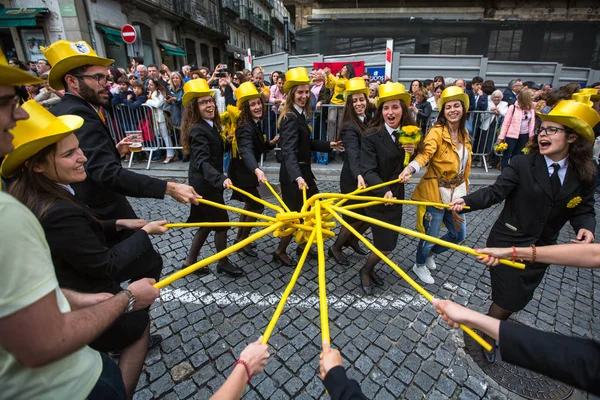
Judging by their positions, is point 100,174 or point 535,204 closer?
point 100,174

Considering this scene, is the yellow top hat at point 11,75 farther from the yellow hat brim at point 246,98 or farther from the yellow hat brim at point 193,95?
the yellow hat brim at point 246,98

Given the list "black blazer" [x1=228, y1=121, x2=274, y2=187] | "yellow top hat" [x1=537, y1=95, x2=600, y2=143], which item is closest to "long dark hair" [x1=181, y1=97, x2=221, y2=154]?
"black blazer" [x1=228, y1=121, x2=274, y2=187]

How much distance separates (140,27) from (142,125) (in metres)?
17.6

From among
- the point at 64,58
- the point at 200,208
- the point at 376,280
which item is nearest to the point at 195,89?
the point at 64,58

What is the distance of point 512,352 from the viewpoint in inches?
57.7

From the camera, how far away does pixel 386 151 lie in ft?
11.6

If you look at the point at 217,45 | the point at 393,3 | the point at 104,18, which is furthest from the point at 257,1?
the point at 104,18

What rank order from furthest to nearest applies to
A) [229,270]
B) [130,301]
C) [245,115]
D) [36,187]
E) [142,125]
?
[142,125] < [245,115] < [229,270] < [36,187] < [130,301]

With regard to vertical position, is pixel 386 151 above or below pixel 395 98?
below

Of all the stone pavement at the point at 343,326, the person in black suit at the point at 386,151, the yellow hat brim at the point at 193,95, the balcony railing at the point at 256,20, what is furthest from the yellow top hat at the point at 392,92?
the balcony railing at the point at 256,20

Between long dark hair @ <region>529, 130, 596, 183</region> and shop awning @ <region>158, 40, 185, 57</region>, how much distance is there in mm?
26167

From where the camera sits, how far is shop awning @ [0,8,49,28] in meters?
15.2

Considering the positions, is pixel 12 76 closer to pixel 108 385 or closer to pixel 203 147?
pixel 108 385

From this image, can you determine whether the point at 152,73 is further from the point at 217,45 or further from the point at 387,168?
the point at 217,45
